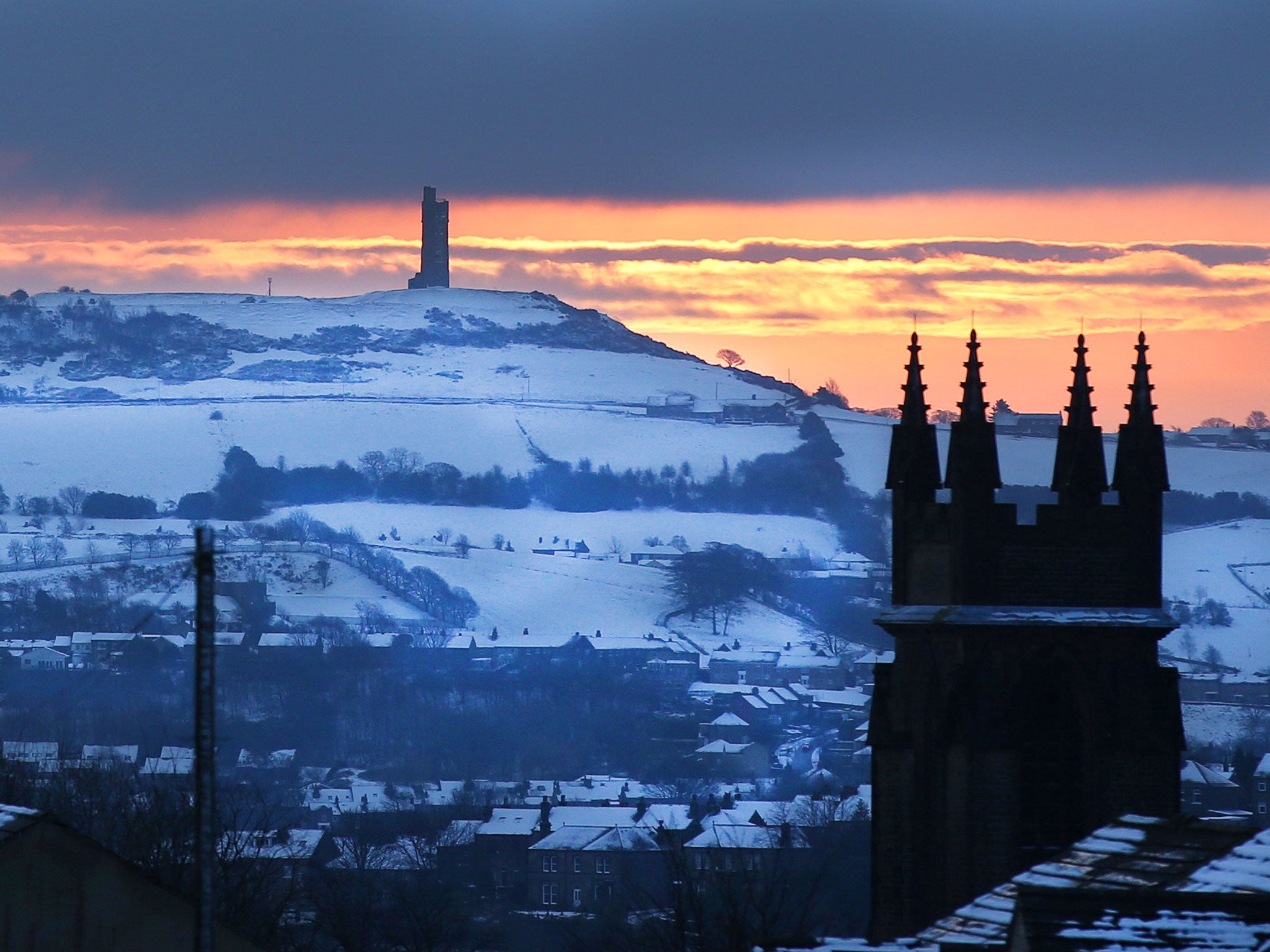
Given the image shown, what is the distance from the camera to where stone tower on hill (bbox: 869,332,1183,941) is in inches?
1665

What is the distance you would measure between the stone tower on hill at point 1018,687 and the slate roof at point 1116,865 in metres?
13.1

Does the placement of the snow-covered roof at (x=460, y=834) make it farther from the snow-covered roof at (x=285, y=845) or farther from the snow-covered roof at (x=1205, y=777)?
the snow-covered roof at (x=1205, y=777)

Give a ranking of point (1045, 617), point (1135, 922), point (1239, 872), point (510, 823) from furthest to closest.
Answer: point (510, 823)
point (1045, 617)
point (1239, 872)
point (1135, 922)

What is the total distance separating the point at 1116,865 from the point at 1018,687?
51.6 feet

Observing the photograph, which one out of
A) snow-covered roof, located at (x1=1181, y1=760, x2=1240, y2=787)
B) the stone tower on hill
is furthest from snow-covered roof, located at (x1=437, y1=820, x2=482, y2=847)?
the stone tower on hill

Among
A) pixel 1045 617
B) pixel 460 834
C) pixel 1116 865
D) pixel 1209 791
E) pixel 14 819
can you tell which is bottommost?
pixel 460 834

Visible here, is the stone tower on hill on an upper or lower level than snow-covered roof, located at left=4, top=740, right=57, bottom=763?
upper

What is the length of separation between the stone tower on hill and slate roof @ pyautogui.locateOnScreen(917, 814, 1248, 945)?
13.1 metres

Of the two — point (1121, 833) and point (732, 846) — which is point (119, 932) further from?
point (732, 846)

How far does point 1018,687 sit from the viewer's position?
4272cm

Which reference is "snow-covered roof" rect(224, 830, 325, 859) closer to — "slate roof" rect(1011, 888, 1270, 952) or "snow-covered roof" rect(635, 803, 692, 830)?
"snow-covered roof" rect(635, 803, 692, 830)

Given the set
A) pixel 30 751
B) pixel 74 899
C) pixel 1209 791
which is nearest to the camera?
pixel 74 899

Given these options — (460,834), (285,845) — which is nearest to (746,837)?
(460,834)

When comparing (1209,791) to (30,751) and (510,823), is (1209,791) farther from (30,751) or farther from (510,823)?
(30,751)
